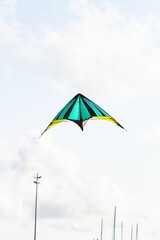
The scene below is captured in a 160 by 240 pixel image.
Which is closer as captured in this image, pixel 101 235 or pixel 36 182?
pixel 36 182

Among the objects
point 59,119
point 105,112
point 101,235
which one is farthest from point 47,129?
point 101,235

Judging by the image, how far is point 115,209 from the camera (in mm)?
124062

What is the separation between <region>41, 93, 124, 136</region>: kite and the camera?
32.6 m

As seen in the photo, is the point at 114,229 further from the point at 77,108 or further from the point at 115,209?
the point at 77,108

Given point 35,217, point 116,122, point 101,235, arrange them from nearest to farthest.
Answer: point 116,122
point 35,217
point 101,235

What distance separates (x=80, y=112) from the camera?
33875 mm

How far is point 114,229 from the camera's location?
11762cm

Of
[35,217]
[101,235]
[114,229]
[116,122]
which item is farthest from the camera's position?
[101,235]

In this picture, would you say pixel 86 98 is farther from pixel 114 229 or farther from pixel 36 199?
pixel 114 229

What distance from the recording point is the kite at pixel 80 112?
32.6 meters

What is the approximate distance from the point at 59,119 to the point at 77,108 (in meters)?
1.69

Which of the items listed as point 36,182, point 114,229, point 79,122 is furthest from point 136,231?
point 79,122

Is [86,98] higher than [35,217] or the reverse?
higher

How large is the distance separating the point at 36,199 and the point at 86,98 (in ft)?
118
